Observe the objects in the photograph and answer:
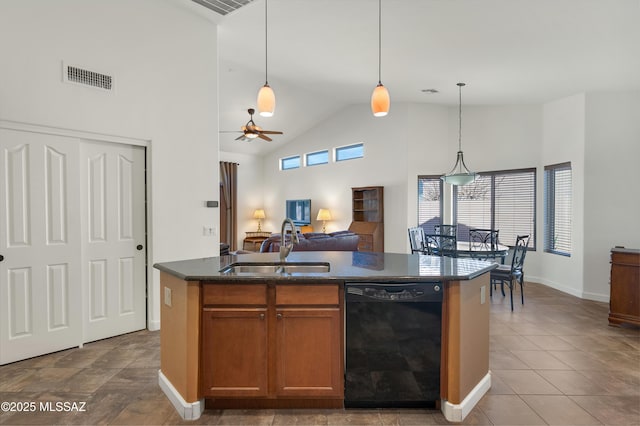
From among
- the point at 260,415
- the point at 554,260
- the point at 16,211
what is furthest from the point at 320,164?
the point at 260,415

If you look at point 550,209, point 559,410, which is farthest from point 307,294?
point 550,209

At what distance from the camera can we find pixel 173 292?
A: 243cm

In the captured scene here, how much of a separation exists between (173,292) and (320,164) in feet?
23.5

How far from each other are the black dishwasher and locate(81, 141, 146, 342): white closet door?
8.79ft

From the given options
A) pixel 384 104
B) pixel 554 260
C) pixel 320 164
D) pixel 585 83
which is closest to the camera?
pixel 384 104

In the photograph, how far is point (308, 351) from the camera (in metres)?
2.31

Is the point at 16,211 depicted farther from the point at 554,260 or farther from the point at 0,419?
the point at 554,260

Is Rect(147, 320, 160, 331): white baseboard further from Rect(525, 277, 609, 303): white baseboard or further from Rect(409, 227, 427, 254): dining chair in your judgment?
Rect(525, 277, 609, 303): white baseboard

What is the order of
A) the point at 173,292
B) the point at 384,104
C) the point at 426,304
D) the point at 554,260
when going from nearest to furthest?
the point at 426,304 < the point at 173,292 < the point at 384,104 < the point at 554,260

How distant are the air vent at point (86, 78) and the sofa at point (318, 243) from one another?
108 inches

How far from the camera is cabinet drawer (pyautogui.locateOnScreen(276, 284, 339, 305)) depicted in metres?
2.29

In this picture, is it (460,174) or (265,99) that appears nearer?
(265,99)

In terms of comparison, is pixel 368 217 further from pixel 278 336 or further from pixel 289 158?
pixel 278 336

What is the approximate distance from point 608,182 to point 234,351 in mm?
5725
